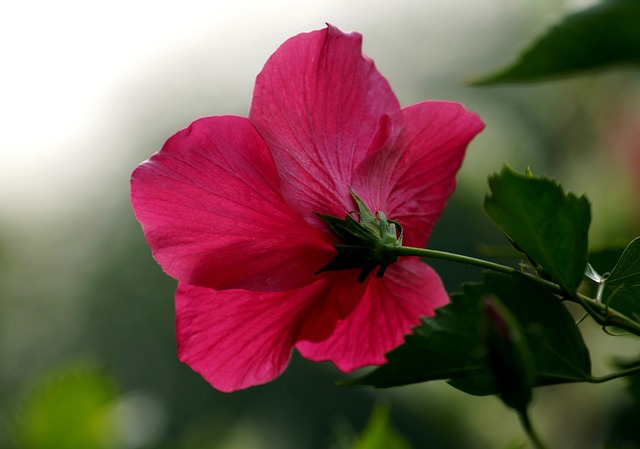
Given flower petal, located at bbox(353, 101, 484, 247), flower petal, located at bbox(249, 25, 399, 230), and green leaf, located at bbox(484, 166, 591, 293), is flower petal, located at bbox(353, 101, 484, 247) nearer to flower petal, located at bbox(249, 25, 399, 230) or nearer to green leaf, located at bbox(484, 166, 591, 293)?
flower petal, located at bbox(249, 25, 399, 230)

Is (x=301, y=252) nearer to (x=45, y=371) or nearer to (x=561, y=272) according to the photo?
(x=561, y=272)

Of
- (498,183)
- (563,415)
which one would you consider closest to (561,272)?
(498,183)

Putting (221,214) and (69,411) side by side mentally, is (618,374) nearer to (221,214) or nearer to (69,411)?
(221,214)

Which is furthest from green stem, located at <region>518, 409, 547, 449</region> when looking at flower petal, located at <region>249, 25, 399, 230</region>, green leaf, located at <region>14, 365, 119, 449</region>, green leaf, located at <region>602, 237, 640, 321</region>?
green leaf, located at <region>14, 365, 119, 449</region>

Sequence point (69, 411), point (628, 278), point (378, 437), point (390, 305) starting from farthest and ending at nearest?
point (69, 411)
point (378, 437)
point (390, 305)
point (628, 278)

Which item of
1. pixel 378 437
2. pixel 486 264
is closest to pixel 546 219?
pixel 486 264

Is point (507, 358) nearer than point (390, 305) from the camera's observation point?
Yes

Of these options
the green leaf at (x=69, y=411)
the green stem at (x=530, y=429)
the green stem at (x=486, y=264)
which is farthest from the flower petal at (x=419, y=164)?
the green leaf at (x=69, y=411)
